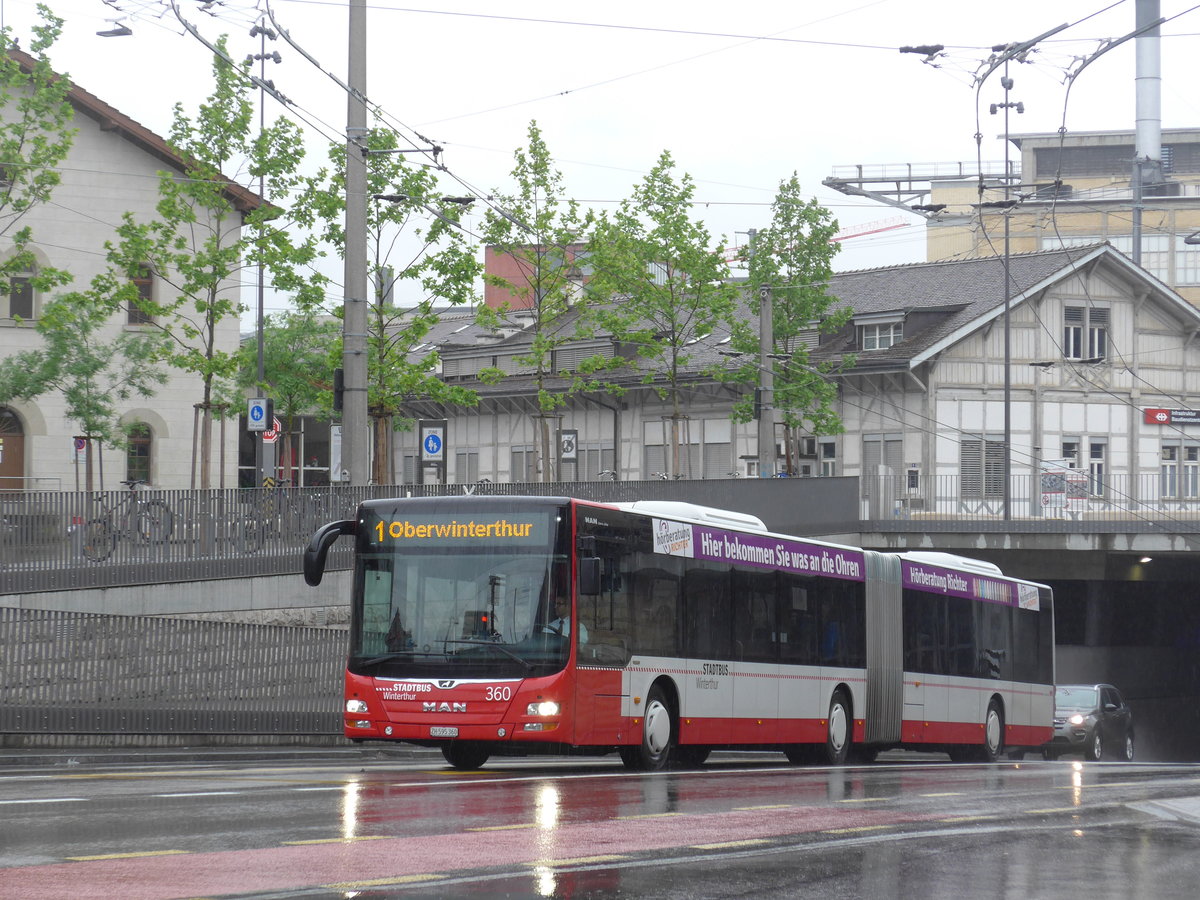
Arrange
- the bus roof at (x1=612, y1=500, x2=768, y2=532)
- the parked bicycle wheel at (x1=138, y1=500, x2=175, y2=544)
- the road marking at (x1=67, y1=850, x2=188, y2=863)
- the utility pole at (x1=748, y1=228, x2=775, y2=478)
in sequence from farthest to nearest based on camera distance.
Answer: the utility pole at (x1=748, y1=228, x2=775, y2=478) → the parked bicycle wheel at (x1=138, y1=500, x2=175, y2=544) → the bus roof at (x1=612, y1=500, x2=768, y2=532) → the road marking at (x1=67, y1=850, x2=188, y2=863)

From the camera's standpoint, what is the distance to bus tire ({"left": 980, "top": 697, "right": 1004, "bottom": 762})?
27.8 meters

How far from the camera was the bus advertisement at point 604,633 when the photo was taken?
1656cm

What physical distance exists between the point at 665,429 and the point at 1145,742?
19.4 meters

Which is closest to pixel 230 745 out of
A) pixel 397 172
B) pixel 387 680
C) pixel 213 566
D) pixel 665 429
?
pixel 213 566

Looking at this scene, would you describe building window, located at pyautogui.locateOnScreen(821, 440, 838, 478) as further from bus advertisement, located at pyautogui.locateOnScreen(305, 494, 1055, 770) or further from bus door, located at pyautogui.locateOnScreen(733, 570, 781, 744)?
bus door, located at pyautogui.locateOnScreen(733, 570, 781, 744)

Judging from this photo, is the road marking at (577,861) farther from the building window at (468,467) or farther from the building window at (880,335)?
the building window at (468,467)

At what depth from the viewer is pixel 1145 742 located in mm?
49719

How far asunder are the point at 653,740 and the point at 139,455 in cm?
3001

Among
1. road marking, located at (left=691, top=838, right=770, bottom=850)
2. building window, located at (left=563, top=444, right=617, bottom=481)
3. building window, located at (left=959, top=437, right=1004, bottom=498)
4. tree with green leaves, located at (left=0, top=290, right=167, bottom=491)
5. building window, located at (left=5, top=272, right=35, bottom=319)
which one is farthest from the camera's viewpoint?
building window, located at (left=563, top=444, right=617, bottom=481)

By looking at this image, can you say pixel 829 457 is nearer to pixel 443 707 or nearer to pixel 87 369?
pixel 87 369

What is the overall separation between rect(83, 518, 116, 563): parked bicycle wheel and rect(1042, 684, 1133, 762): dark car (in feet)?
61.4

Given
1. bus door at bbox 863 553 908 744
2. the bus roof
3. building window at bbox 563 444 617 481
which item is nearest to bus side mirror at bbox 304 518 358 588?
the bus roof

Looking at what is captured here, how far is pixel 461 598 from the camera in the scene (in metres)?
16.8

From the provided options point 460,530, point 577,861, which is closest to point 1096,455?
point 460,530
